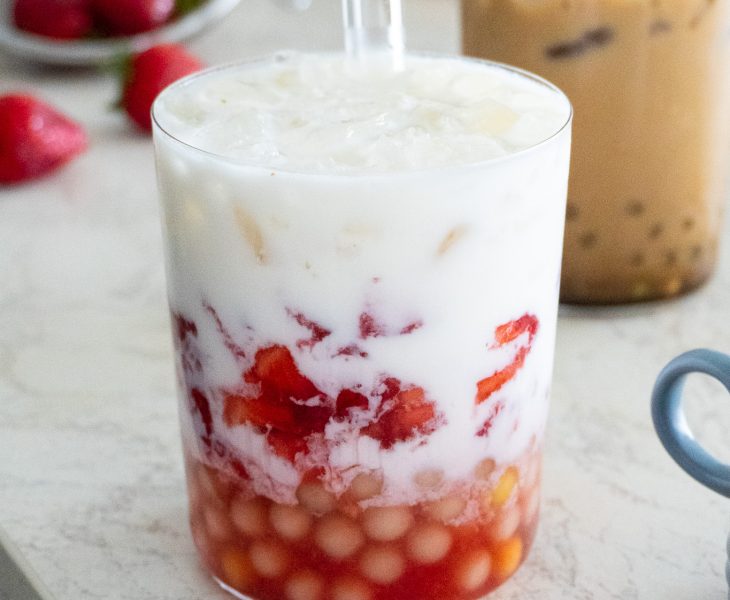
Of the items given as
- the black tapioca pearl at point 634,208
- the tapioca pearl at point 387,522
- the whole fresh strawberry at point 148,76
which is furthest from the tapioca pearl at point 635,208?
the whole fresh strawberry at point 148,76

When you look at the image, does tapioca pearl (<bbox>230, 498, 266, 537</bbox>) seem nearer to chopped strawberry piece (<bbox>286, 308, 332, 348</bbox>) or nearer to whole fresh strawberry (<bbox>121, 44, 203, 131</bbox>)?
chopped strawberry piece (<bbox>286, 308, 332, 348</bbox>)

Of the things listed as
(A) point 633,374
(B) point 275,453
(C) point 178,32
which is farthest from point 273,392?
(C) point 178,32

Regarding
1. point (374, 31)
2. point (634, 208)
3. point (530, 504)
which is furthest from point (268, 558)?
point (634, 208)

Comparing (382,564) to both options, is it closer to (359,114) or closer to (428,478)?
(428,478)

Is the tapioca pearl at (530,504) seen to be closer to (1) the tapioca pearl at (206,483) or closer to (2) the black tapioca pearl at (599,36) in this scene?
(1) the tapioca pearl at (206,483)

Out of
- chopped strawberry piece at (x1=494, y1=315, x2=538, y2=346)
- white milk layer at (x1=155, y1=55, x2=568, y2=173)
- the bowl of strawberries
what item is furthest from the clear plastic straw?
the bowl of strawberries

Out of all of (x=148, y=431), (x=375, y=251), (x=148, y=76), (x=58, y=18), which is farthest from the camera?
(x=58, y=18)
